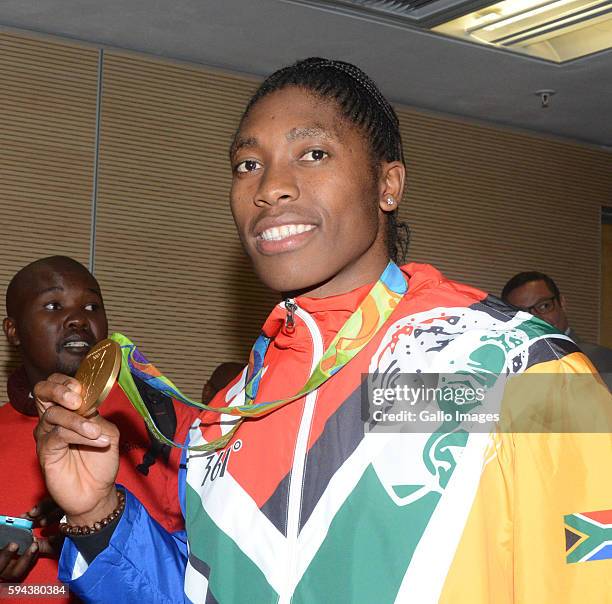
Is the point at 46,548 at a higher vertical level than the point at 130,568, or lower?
lower

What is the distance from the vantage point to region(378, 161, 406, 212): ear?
1.45 meters

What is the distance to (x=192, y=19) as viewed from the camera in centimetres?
440

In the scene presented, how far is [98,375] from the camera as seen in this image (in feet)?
4.12

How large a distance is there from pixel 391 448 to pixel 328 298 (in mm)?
269

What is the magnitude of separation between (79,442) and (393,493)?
1.35 feet

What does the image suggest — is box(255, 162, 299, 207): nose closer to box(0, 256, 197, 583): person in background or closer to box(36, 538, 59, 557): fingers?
box(0, 256, 197, 583): person in background

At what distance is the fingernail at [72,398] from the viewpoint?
1244mm

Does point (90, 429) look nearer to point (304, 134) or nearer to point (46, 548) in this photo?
point (304, 134)

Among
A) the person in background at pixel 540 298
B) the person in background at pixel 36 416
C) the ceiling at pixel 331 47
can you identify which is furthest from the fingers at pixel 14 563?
the person in background at pixel 540 298

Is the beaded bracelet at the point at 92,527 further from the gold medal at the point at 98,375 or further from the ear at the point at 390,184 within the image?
the ear at the point at 390,184

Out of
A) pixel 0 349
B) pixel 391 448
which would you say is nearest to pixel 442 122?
pixel 0 349

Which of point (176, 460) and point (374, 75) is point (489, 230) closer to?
point (374, 75)

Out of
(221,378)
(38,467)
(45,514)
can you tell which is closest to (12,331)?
(38,467)

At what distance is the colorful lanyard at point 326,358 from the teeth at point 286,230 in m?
0.13
